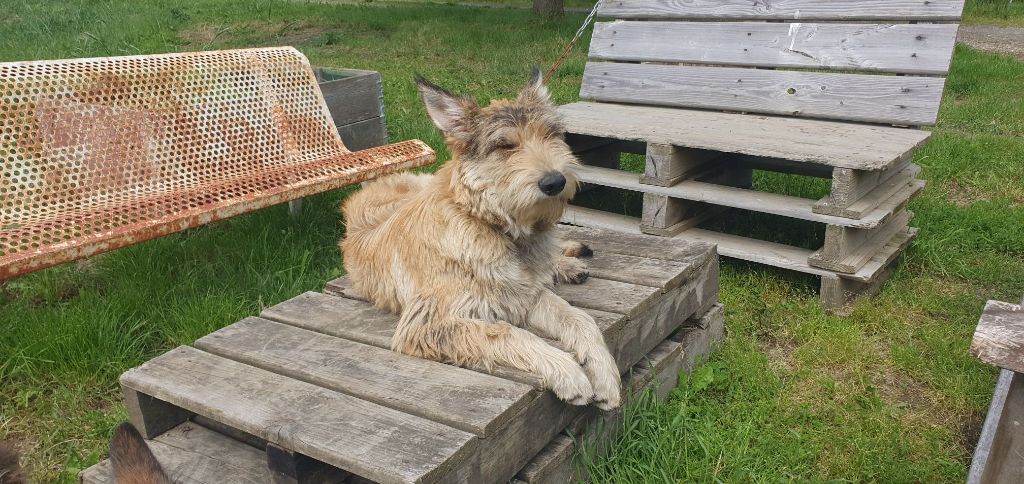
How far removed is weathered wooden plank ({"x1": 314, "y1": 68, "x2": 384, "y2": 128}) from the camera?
564 centimetres

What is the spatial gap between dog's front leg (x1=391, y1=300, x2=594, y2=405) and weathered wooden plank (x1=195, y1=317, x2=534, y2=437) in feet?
0.17

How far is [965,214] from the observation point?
567cm

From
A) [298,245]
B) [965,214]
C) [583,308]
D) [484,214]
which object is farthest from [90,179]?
[965,214]

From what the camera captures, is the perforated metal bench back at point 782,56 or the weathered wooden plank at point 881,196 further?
the perforated metal bench back at point 782,56

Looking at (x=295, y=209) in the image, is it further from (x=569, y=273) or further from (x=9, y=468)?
(x=9, y=468)

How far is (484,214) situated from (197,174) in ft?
7.52

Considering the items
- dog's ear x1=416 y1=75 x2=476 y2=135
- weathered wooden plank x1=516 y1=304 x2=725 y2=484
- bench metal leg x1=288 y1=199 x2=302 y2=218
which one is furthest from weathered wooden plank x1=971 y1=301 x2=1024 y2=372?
bench metal leg x1=288 y1=199 x2=302 y2=218

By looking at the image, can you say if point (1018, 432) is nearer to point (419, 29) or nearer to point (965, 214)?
point (965, 214)

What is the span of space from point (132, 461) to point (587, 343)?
1537 mm

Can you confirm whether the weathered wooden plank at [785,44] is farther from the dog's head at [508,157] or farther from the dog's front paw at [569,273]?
the dog's head at [508,157]

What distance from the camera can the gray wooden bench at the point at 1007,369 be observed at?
2.07m

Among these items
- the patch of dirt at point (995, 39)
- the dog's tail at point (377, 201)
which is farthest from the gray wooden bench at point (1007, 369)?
the patch of dirt at point (995, 39)

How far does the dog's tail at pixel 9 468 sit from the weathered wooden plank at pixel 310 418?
1.70 feet

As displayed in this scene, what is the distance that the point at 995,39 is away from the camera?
14172 mm
